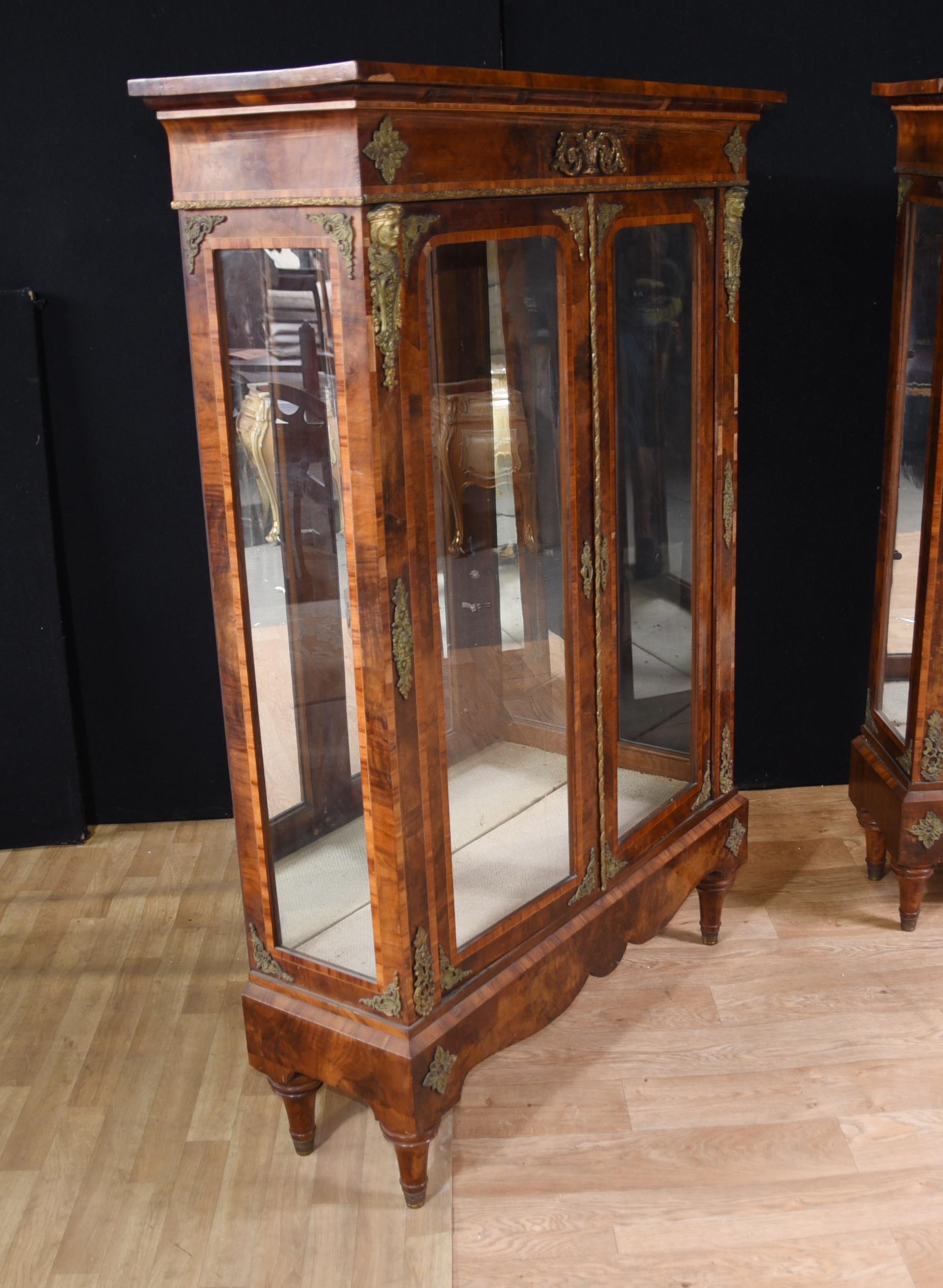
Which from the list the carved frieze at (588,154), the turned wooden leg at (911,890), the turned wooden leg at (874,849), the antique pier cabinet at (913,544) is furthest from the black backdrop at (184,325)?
the carved frieze at (588,154)

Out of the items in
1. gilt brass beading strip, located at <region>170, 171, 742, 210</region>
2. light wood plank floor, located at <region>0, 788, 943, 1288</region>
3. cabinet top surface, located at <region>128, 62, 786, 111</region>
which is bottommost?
light wood plank floor, located at <region>0, 788, 943, 1288</region>

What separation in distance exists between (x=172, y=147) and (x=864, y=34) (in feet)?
6.82

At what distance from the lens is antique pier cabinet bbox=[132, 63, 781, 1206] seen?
6.40ft

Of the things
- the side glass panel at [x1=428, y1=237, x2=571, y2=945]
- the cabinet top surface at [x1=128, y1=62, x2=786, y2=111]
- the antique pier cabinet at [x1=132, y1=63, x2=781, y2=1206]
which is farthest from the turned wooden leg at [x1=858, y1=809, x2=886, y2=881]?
the cabinet top surface at [x1=128, y1=62, x2=786, y2=111]

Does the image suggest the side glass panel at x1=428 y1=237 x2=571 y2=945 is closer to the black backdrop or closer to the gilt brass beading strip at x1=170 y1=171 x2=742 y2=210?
the gilt brass beading strip at x1=170 y1=171 x2=742 y2=210

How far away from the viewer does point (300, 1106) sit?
248 centimetres

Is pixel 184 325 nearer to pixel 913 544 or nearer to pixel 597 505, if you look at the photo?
pixel 597 505

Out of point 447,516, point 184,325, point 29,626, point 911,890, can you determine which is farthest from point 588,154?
point 29,626

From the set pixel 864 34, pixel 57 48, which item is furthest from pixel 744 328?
pixel 57 48

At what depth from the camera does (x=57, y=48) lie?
3246 mm

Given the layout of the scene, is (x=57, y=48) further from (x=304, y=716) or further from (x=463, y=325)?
(x=304, y=716)

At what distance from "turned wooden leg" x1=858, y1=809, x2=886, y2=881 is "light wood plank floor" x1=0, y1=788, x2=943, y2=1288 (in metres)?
0.05

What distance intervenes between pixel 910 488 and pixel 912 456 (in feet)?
0.23

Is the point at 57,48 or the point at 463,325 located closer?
the point at 463,325
